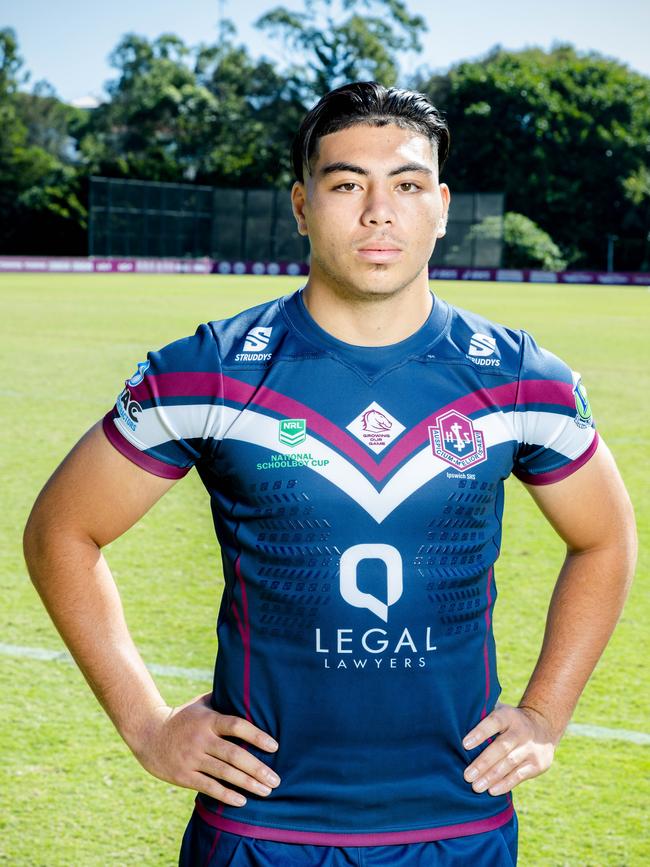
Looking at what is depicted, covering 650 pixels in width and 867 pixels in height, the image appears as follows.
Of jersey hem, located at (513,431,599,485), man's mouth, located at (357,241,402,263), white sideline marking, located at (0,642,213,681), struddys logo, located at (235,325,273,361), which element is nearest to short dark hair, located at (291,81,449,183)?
man's mouth, located at (357,241,402,263)

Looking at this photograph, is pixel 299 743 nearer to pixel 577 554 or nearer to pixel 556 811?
pixel 577 554

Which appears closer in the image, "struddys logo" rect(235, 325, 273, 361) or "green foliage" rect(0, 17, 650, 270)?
"struddys logo" rect(235, 325, 273, 361)

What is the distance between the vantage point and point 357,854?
220 cm

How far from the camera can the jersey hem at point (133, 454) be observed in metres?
2.35

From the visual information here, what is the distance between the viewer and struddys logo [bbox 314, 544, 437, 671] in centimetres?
224

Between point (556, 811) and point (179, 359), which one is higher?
point (179, 359)

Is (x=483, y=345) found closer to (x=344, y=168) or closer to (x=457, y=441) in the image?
(x=457, y=441)

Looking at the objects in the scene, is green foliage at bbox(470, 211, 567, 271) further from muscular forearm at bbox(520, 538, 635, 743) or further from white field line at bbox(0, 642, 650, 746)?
muscular forearm at bbox(520, 538, 635, 743)

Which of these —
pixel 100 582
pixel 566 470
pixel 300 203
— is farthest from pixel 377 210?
pixel 100 582

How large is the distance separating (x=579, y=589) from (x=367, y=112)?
3.56ft

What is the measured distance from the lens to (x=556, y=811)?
4.17 metres

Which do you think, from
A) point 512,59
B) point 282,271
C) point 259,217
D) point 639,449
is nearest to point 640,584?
point 639,449

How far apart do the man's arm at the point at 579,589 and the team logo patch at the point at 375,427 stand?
0.38 meters

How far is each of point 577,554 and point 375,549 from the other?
0.55 metres
